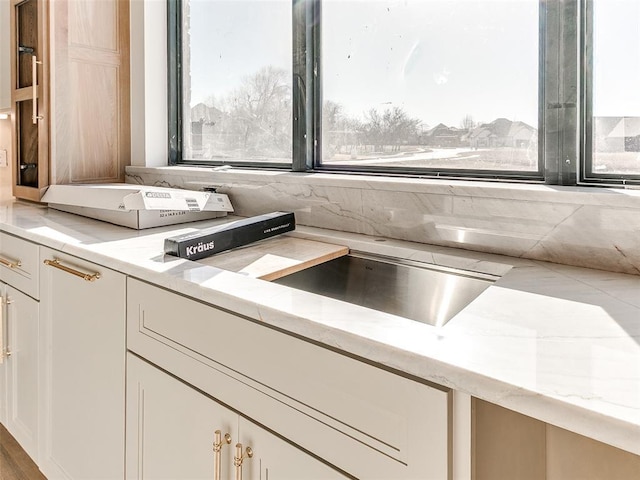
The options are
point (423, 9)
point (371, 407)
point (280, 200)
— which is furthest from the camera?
point (280, 200)

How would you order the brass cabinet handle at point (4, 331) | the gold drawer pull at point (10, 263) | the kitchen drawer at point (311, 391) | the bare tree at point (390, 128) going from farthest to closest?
1. the brass cabinet handle at point (4, 331)
2. the gold drawer pull at point (10, 263)
3. the bare tree at point (390, 128)
4. the kitchen drawer at point (311, 391)

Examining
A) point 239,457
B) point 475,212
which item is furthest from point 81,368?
point 475,212

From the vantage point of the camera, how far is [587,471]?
72 cm

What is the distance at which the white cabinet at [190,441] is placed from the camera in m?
0.85

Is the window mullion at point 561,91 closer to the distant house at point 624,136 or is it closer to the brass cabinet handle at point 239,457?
the distant house at point 624,136

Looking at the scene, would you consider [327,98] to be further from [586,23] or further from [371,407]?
[371,407]

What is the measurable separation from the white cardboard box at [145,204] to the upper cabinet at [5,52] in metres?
0.88

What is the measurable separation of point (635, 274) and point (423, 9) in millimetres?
941

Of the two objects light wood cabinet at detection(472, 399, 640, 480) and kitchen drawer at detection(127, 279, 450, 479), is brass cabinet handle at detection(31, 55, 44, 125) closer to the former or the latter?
kitchen drawer at detection(127, 279, 450, 479)

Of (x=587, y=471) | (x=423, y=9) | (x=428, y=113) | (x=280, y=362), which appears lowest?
(x=587, y=471)

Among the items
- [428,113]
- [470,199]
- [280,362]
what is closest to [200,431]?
[280,362]

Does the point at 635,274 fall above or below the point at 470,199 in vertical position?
below

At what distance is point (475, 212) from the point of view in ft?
4.08

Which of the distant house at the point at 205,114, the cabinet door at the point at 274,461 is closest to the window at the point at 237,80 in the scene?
the distant house at the point at 205,114
